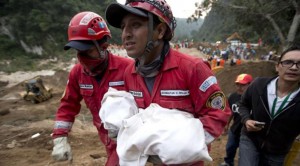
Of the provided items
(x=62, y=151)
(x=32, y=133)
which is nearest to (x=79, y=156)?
(x=32, y=133)

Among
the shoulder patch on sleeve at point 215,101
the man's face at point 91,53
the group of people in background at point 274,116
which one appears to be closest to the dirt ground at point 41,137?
the man's face at point 91,53

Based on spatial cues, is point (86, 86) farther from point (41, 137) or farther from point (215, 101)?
point (41, 137)

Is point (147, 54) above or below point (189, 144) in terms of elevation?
above

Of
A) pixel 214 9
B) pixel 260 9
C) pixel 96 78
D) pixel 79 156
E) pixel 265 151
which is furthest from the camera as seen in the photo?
pixel 214 9

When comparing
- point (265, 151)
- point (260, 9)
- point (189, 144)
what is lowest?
point (265, 151)

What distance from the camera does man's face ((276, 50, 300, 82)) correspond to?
2.50 meters

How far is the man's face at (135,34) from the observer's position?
1.89 metres

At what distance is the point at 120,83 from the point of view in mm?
2869

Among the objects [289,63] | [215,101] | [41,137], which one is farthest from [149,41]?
[41,137]

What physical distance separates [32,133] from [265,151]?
22.2ft

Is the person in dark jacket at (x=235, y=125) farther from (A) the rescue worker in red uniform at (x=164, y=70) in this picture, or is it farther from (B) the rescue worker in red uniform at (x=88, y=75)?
(A) the rescue worker in red uniform at (x=164, y=70)

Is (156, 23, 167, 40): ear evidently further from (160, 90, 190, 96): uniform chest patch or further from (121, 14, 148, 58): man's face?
(160, 90, 190, 96): uniform chest patch

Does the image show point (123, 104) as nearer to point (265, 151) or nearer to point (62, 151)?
point (62, 151)

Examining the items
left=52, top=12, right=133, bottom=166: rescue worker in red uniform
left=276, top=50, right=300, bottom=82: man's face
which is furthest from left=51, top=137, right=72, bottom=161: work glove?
left=276, top=50, right=300, bottom=82: man's face
